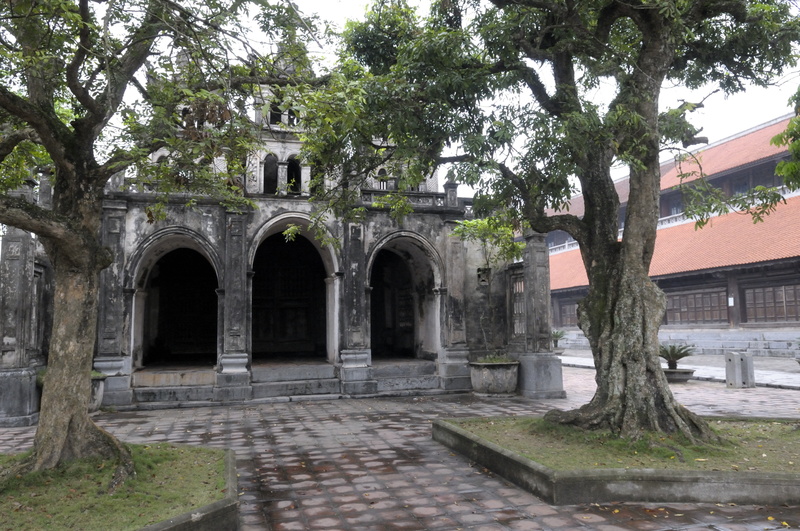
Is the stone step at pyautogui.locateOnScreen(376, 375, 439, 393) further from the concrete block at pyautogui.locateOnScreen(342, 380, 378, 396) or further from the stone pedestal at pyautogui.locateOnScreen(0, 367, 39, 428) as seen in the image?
the stone pedestal at pyautogui.locateOnScreen(0, 367, 39, 428)

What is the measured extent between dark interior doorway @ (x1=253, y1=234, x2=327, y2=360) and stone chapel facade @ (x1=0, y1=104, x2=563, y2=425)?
12.4 inches

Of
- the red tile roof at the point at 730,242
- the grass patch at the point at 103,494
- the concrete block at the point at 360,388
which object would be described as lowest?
the concrete block at the point at 360,388

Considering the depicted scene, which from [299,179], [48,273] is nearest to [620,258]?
[299,179]

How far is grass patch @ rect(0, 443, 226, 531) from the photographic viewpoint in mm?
4102

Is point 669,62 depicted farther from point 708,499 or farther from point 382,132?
point 708,499

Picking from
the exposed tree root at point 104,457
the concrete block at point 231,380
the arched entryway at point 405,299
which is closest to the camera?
the exposed tree root at point 104,457

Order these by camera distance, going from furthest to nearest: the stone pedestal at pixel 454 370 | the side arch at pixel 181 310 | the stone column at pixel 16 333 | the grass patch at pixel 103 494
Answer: the side arch at pixel 181 310
the stone pedestal at pixel 454 370
the stone column at pixel 16 333
the grass patch at pixel 103 494

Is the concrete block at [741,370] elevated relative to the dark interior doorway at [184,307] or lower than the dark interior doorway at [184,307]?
lower

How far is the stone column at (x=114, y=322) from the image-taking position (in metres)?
11.4

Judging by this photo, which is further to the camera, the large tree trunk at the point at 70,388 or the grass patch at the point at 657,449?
the grass patch at the point at 657,449

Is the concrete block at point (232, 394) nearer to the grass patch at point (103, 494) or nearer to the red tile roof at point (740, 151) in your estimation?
the grass patch at point (103, 494)

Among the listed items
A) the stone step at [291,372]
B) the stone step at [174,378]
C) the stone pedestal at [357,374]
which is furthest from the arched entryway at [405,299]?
the stone step at [174,378]

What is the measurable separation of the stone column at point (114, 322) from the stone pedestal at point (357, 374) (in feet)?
14.4

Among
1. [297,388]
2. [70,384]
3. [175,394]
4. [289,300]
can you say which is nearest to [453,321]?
[297,388]
